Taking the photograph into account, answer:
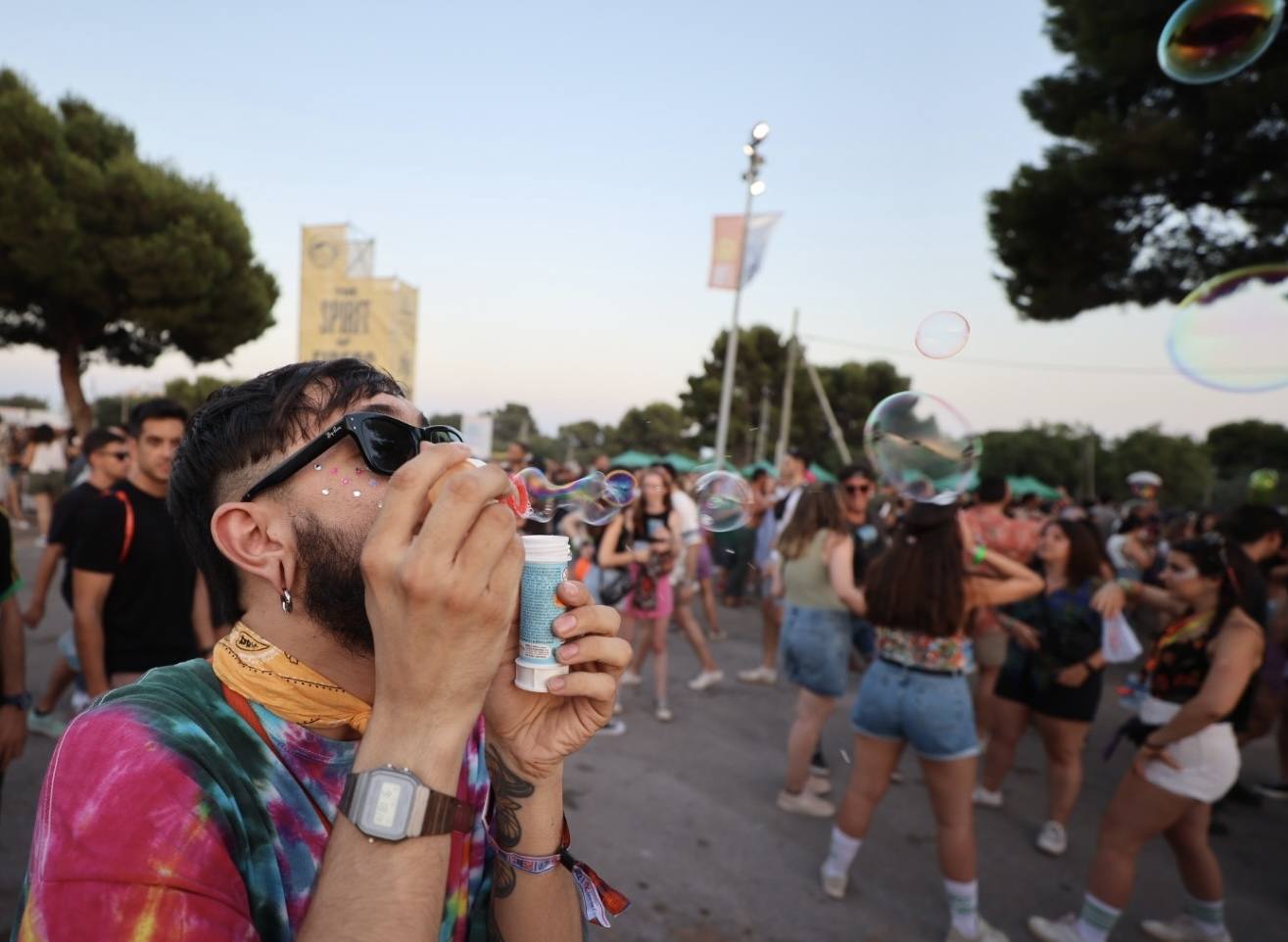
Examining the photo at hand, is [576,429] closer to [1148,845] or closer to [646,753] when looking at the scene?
[646,753]

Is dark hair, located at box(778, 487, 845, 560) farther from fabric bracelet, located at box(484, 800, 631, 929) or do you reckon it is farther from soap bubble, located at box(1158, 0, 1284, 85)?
fabric bracelet, located at box(484, 800, 631, 929)

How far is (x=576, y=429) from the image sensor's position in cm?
1248

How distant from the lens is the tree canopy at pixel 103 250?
14.7 metres

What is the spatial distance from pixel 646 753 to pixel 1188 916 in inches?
125

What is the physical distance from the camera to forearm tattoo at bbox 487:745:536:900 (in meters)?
1.32

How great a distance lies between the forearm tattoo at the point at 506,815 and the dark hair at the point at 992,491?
4.39 meters

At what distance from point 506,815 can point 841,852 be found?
2.84 meters

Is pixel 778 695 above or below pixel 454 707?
below

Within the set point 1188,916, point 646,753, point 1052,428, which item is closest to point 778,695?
point 646,753

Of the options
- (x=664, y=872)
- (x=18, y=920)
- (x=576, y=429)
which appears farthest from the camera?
(x=576, y=429)

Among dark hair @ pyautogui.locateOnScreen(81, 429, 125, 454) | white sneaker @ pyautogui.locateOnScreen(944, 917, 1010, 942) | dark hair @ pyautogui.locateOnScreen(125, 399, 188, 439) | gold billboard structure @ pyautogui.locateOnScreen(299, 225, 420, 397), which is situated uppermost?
gold billboard structure @ pyautogui.locateOnScreen(299, 225, 420, 397)

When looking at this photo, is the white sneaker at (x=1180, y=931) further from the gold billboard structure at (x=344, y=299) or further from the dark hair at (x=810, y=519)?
the gold billboard structure at (x=344, y=299)

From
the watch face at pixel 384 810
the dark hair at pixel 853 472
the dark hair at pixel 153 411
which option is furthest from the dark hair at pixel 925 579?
the dark hair at pixel 153 411

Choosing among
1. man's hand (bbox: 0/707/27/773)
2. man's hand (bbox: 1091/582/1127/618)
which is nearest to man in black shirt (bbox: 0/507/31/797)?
man's hand (bbox: 0/707/27/773)
